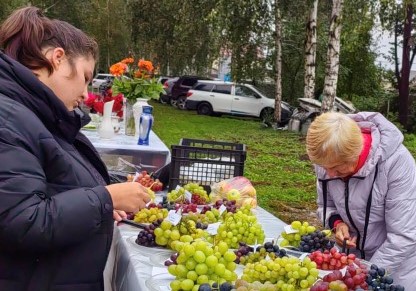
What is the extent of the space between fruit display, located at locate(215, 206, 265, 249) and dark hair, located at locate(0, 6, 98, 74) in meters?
1.10

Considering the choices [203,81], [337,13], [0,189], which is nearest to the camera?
[0,189]

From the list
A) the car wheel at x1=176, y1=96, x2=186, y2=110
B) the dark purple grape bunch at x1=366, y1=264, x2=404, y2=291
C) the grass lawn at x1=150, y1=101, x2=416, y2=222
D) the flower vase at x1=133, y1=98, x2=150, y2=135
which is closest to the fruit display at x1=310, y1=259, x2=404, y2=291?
the dark purple grape bunch at x1=366, y1=264, x2=404, y2=291

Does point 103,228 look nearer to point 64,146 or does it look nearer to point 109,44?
point 64,146

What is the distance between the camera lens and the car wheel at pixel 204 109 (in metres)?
24.6

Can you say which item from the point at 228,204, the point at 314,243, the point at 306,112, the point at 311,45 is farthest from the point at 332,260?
the point at 306,112

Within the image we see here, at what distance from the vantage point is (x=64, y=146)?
195 centimetres

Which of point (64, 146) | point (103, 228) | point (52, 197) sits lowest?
point (103, 228)

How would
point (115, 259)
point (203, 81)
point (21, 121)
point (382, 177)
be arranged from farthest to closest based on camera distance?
point (203, 81) → point (115, 259) → point (382, 177) → point (21, 121)

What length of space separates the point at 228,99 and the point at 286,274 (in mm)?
22020

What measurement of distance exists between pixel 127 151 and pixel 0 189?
12.2ft

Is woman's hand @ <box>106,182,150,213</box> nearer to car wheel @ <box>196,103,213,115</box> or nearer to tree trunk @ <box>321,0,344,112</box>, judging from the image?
tree trunk @ <box>321,0,344,112</box>

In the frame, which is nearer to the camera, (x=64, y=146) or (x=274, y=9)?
(x=64, y=146)

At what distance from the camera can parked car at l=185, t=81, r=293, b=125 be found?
23.3m

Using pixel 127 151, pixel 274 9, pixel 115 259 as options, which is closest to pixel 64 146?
pixel 115 259
